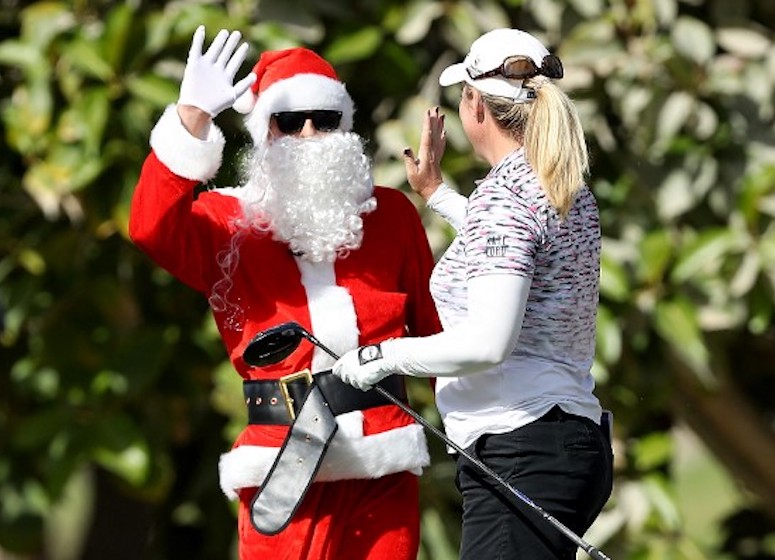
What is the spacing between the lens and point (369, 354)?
2.89 meters

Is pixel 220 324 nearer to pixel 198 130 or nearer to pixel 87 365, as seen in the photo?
pixel 198 130

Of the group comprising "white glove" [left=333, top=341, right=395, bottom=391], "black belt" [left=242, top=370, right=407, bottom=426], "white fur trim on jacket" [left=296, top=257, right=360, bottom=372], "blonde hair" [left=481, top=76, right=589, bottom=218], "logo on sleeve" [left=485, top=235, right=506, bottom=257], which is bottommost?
"black belt" [left=242, top=370, right=407, bottom=426]

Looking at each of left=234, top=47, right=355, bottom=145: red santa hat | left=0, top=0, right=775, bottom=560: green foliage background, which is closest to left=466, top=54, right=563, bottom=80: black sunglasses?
left=234, top=47, right=355, bottom=145: red santa hat

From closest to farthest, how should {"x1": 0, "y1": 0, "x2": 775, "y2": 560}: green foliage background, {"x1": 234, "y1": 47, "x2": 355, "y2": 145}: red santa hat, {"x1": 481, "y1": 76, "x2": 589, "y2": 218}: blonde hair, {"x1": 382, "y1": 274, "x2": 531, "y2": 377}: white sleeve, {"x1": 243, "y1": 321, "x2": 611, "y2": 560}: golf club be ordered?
{"x1": 382, "y1": 274, "x2": 531, "y2": 377}: white sleeve, {"x1": 481, "y1": 76, "x2": 589, "y2": 218}: blonde hair, {"x1": 243, "y1": 321, "x2": 611, "y2": 560}: golf club, {"x1": 234, "y1": 47, "x2": 355, "y2": 145}: red santa hat, {"x1": 0, "y1": 0, "x2": 775, "y2": 560}: green foliage background

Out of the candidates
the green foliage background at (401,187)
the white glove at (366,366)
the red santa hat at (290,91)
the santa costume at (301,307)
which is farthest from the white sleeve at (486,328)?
the green foliage background at (401,187)

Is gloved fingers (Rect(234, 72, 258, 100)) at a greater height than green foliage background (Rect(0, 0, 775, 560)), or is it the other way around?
gloved fingers (Rect(234, 72, 258, 100))

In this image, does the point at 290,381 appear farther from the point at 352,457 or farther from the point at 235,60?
the point at 235,60

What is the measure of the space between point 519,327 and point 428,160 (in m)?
0.70

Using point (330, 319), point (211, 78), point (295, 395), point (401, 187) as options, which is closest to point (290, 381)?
point (295, 395)

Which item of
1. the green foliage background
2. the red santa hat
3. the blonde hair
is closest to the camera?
the blonde hair

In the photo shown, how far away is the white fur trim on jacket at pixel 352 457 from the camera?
10.4ft

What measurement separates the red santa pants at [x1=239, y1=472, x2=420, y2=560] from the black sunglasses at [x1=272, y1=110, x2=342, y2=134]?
0.64 meters

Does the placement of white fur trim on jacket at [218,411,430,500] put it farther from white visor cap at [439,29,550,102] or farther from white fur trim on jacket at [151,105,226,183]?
white visor cap at [439,29,550,102]

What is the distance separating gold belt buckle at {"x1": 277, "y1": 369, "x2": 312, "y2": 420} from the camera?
3166mm
